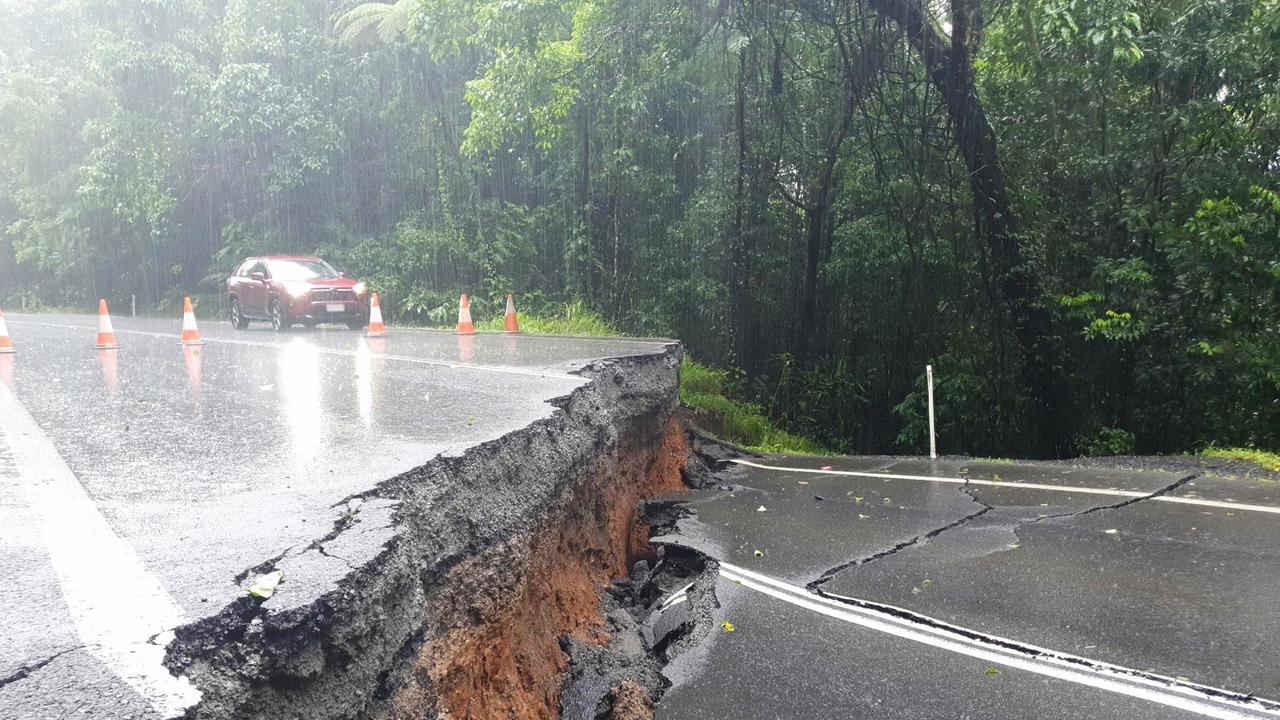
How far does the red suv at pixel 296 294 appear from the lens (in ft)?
68.4

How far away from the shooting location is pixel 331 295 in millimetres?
20953

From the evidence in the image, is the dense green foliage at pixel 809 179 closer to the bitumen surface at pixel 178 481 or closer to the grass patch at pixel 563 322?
the grass patch at pixel 563 322

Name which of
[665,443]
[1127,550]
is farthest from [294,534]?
[665,443]

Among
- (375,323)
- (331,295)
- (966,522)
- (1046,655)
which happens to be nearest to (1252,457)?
(966,522)

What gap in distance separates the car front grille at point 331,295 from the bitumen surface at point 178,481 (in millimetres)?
8647

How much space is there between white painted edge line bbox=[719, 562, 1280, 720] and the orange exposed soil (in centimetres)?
124

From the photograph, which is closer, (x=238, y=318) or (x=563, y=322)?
(x=563, y=322)

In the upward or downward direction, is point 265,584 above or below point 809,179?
below

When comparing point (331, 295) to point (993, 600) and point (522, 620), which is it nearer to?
point (522, 620)

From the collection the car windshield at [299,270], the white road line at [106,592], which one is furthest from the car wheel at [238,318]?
the white road line at [106,592]

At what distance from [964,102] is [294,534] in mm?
12884

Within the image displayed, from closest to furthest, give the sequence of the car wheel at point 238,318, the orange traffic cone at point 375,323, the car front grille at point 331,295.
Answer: the orange traffic cone at point 375,323
the car front grille at point 331,295
the car wheel at point 238,318

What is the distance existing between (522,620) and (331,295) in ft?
56.6

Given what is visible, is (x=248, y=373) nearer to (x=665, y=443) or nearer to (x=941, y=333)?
(x=665, y=443)
